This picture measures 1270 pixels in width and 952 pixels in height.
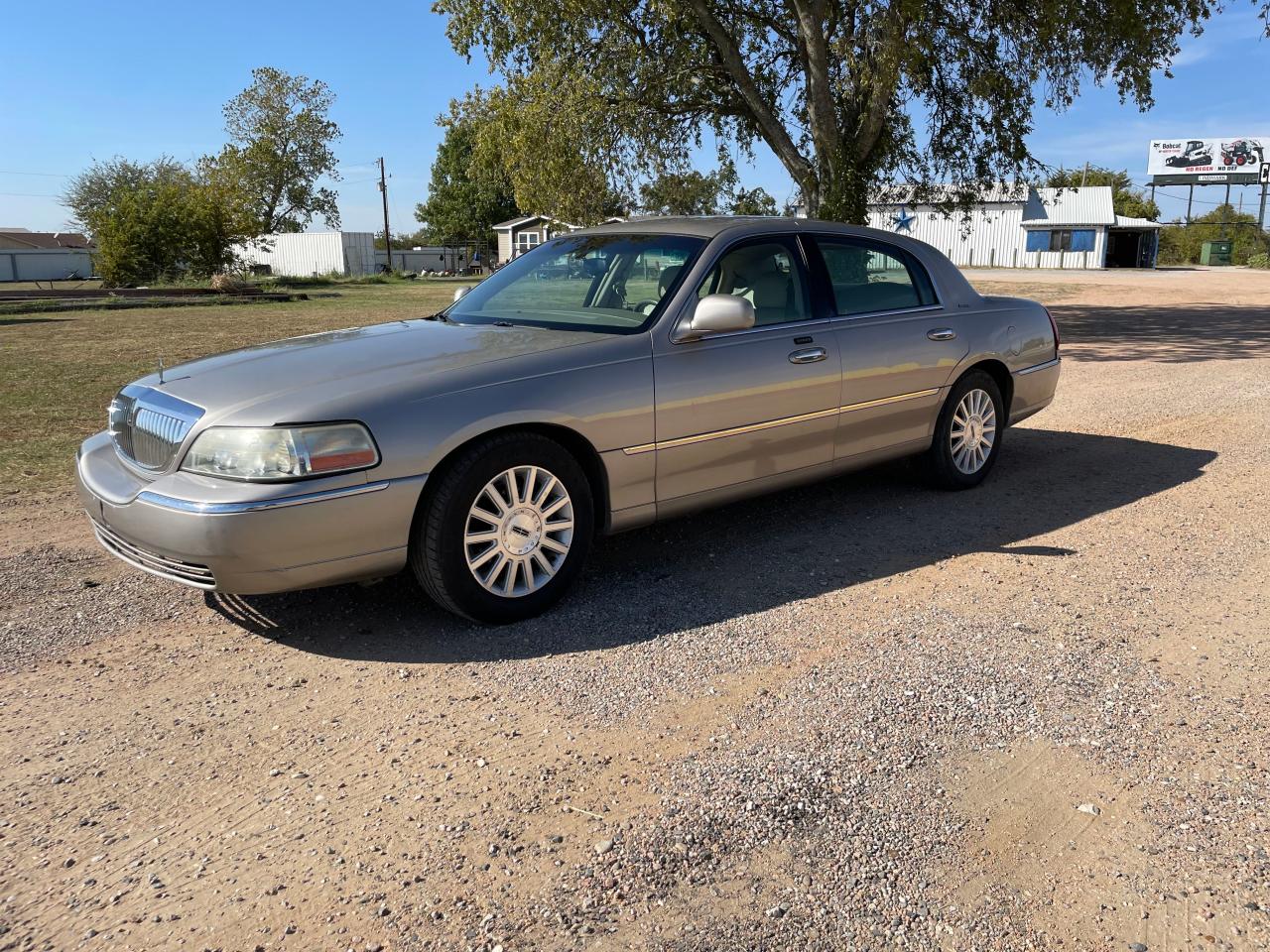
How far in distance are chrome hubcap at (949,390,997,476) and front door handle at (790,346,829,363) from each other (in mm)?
1324

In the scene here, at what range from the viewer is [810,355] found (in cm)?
508

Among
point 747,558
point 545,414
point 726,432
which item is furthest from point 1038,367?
point 545,414

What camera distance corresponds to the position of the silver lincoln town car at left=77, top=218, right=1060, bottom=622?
3.66 metres

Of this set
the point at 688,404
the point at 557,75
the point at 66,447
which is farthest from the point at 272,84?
the point at 688,404

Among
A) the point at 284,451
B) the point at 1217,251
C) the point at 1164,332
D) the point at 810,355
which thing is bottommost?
the point at 1164,332

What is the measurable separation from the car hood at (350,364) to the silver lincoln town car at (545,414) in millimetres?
18

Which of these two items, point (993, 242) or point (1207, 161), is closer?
point (993, 242)

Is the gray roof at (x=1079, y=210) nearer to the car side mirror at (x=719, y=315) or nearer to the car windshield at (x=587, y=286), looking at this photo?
the car windshield at (x=587, y=286)

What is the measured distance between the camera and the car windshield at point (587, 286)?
477 centimetres

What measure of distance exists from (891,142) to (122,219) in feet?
104

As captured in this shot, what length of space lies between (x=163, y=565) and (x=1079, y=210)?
6543 cm

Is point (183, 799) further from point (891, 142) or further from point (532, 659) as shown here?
point (891, 142)

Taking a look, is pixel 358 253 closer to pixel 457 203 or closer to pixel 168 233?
pixel 457 203

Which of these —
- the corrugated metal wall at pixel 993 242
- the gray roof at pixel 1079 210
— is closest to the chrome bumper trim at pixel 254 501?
the corrugated metal wall at pixel 993 242
